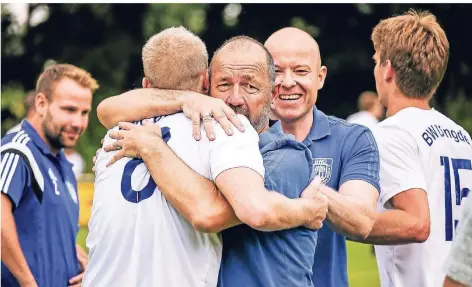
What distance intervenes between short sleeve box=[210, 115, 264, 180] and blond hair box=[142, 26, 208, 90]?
0.34 meters

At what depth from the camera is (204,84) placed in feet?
14.5

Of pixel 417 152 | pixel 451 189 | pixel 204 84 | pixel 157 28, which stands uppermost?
pixel 157 28

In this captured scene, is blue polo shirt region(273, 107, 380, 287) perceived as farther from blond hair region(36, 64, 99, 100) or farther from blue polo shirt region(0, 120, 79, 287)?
blond hair region(36, 64, 99, 100)

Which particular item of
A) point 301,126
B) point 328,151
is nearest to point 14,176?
point 301,126

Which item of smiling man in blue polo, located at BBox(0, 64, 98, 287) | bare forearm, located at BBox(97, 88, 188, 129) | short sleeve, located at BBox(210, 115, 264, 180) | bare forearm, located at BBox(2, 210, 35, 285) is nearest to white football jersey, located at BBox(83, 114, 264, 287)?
short sleeve, located at BBox(210, 115, 264, 180)

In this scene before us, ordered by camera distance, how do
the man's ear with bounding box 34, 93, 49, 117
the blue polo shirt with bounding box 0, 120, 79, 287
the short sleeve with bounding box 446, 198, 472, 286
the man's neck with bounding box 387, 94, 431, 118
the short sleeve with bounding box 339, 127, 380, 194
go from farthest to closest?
the man's ear with bounding box 34, 93, 49, 117 → the blue polo shirt with bounding box 0, 120, 79, 287 → the man's neck with bounding box 387, 94, 431, 118 → the short sleeve with bounding box 339, 127, 380, 194 → the short sleeve with bounding box 446, 198, 472, 286

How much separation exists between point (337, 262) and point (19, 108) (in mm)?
24902

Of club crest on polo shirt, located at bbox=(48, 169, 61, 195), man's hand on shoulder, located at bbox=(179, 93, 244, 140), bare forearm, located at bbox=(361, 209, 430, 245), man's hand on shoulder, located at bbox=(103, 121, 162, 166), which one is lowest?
bare forearm, located at bbox=(361, 209, 430, 245)

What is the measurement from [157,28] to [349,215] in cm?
2691

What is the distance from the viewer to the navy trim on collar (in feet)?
16.9

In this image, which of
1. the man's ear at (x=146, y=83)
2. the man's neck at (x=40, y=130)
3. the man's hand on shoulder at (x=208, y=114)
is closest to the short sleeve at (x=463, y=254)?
the man's hand on shoulder at (x=208, y=114)

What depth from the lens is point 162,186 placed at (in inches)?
156

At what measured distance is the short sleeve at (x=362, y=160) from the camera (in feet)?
15.8

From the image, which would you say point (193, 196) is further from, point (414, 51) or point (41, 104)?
point (41, 104)
